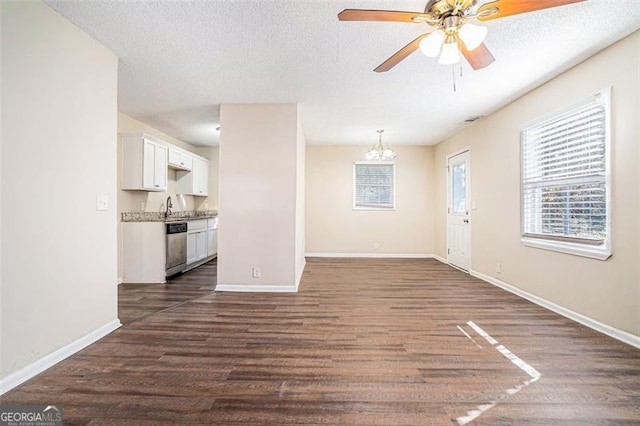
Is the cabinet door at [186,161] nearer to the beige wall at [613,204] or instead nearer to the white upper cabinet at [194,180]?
the white upper cabinet at [194,180]

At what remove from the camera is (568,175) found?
2953 millimetres

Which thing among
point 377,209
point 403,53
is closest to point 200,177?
point 377,209

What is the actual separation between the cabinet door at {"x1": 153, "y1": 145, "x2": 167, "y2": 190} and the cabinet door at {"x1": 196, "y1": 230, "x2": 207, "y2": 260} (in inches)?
45.3

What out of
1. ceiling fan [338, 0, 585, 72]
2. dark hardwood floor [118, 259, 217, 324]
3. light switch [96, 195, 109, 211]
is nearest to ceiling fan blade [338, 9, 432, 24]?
ceiling fan [338, 0, 585, 72]

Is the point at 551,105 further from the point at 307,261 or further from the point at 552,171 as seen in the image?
the point at 307,261

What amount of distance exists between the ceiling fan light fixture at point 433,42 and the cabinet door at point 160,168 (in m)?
4.38

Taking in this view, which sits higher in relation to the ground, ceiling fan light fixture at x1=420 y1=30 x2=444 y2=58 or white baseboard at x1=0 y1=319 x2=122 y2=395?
ceiling fan light fixture at x1=420 y1=30 x2=444 y2=58

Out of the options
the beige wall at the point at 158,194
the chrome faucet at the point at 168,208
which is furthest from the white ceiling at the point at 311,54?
the chrome faucet at the point at 168,208

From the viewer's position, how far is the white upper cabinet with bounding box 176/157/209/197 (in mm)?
5781

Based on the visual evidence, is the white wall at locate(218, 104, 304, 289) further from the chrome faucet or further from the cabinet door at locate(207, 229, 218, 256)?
the cabinet door at locate(207, 229, 218, 256)

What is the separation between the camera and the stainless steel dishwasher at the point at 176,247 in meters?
4.43

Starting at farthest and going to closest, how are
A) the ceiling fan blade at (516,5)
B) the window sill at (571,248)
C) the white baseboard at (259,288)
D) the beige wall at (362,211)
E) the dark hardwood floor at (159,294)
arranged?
the beige wall at (362,211), the white baseboard at (259,288), the dark hardwood floor at (159,294), the window sill at (571,248), the ceiling fan blade at (516,5)

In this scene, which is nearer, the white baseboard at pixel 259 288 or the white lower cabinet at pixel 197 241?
the white baseboard at pixel 259 288

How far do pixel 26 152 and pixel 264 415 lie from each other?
7.32 feet
